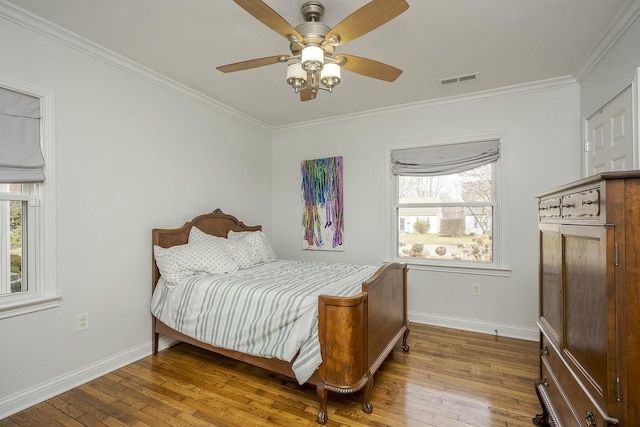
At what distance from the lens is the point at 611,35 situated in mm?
2258

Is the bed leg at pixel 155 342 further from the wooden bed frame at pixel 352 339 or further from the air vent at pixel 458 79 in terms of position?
the air vent at pixel 458 79

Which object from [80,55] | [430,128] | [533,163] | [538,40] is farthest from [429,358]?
[80,55]

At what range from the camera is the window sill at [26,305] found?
2.01 meters

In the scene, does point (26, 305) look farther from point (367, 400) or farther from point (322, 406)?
point (367, 400)

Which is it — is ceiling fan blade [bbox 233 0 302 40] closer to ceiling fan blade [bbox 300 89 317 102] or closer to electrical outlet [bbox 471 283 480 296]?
ceiling fan blade [bbox 300 89 317 102]

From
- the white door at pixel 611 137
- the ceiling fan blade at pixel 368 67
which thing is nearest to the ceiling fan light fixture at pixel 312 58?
the ceiling fan blade at pixel 368 67

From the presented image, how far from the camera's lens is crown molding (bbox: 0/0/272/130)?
80.4 inches

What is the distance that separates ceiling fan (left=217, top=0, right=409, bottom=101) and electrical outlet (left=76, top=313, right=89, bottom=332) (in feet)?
7.02

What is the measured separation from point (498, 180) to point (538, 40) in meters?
1.40

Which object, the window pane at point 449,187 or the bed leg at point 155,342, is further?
the window pane at point 449,187

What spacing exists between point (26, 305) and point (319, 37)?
8.35 feet

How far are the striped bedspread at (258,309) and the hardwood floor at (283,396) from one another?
30 centimetres

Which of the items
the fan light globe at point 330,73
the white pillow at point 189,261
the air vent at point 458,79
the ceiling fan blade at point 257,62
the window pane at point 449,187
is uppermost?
the air vent at point 458,79

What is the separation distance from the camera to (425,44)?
2.44 meters
